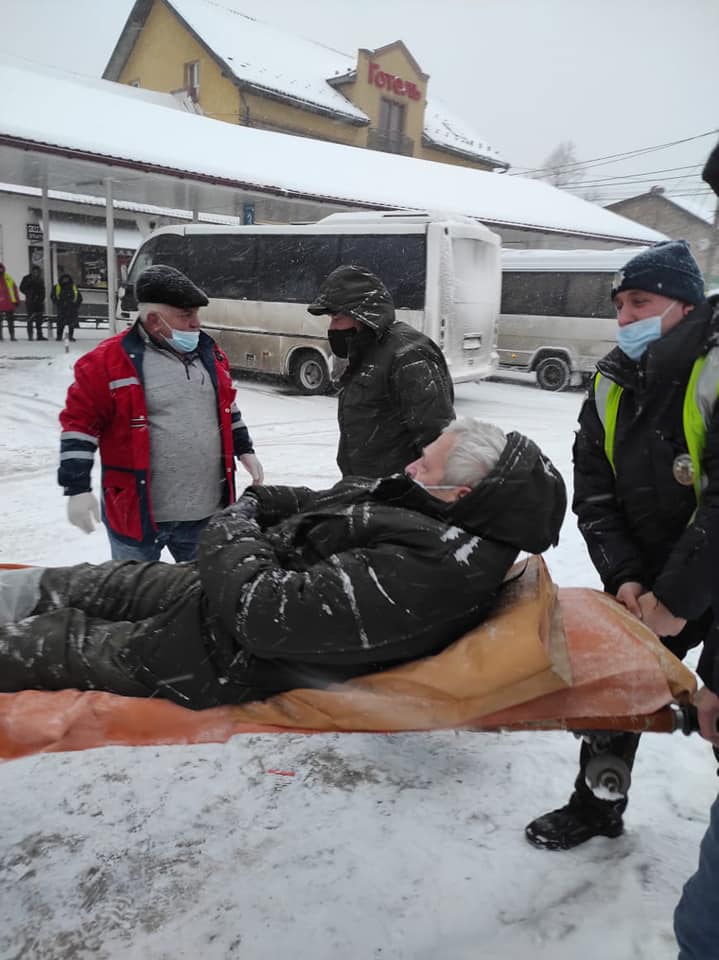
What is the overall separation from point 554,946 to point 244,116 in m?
31.4

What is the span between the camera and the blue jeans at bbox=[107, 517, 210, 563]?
3115mm

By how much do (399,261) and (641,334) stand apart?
30.1 feet

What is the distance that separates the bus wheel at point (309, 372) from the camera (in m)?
11.9

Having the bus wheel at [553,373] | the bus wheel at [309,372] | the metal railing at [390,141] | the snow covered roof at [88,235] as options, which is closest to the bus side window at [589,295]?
the bus wheel at [553,373]

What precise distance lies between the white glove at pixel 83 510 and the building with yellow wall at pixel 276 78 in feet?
96.8

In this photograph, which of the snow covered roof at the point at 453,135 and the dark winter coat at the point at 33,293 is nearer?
the dark winter coat at the point at 33,293

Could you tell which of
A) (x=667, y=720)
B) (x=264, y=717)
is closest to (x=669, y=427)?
(x=667, y=720)

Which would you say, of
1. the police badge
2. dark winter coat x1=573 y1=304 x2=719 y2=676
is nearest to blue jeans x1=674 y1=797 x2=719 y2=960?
dark winter coat x1=573 y1=304 x2=719 y2=676

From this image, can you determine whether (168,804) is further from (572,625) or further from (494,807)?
(572,625)

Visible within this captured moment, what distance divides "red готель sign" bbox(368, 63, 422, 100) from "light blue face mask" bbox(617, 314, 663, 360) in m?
34.9

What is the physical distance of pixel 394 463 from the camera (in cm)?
314

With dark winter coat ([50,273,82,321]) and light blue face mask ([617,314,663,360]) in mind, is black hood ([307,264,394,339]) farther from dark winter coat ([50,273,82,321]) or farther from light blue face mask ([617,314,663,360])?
dark winter coat ([50,273,82,321])

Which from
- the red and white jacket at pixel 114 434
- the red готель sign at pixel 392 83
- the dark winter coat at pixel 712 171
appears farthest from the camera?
the red готель sign at pixel 392 83

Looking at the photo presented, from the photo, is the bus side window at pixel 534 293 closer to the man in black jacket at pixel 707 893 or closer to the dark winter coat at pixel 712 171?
the dark winter coat at pixel 712 171
